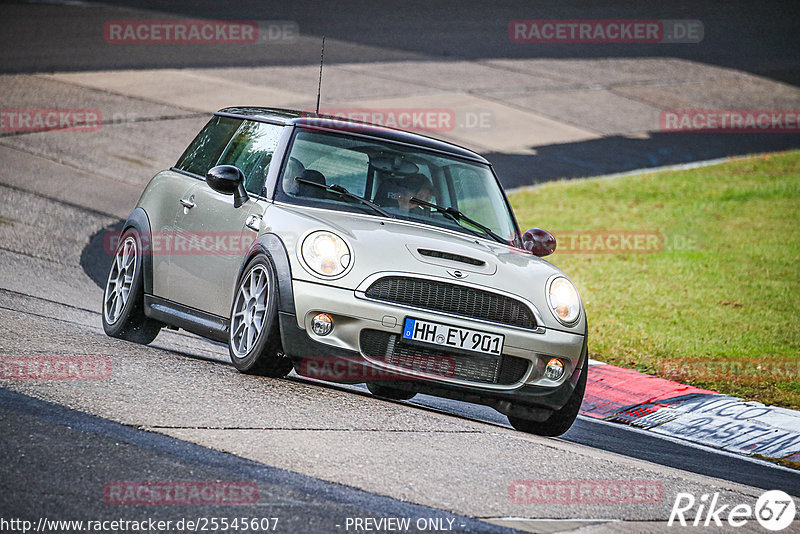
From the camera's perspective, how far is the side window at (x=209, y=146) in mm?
7777

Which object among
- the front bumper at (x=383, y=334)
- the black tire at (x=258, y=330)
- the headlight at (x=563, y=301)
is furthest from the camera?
the headlight at (x=563, y=301)

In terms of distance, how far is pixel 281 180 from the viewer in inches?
273

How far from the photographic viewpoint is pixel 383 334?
6.11m

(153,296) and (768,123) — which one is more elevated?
(768,123)

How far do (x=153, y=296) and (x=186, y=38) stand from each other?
60.6 feet

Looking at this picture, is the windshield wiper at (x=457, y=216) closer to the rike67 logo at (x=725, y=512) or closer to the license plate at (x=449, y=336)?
the license plate at (x=449, y=336)

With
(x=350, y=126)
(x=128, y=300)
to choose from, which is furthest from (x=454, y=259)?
→ (x=128, y=300)

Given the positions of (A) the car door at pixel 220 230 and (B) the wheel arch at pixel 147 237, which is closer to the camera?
(A) the car door at pixel 220 230

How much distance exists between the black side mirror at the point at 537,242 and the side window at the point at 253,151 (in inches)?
66.6

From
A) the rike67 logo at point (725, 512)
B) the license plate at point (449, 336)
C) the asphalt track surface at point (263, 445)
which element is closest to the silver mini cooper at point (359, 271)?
the license plate at point (449, 336)

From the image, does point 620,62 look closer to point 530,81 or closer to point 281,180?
point 530,81

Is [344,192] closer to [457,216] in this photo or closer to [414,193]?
[414,193]

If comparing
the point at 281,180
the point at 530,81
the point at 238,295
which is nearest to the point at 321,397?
the point at 238,295

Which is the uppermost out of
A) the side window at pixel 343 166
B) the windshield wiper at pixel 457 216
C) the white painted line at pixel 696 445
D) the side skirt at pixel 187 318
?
the side window at pixel 343 166
